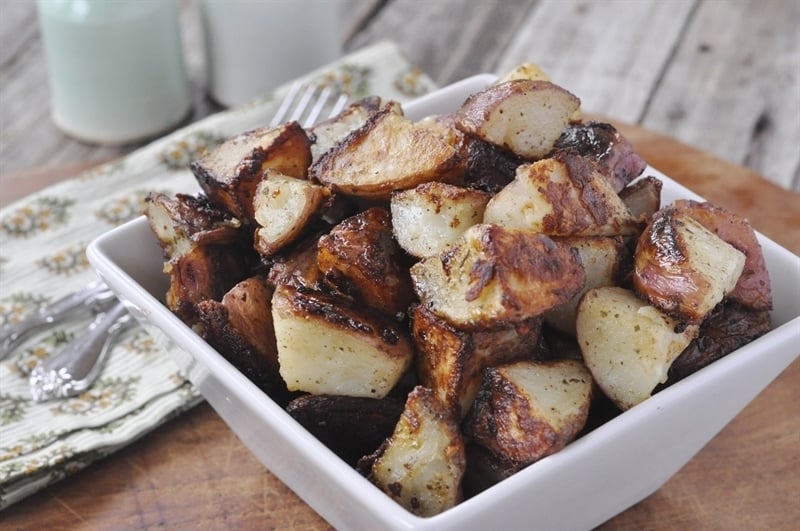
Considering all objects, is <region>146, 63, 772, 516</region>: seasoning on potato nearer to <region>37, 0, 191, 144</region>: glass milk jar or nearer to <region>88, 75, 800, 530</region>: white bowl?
<region>88, 75, 800, 530</region>: white bowl

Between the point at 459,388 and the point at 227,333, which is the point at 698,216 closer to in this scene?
the point at 459,388

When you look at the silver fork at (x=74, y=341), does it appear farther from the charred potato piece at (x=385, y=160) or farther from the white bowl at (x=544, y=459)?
the charred potato piece at (x=385, y=160)

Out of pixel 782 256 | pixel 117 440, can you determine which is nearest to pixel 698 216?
pixel 782 256

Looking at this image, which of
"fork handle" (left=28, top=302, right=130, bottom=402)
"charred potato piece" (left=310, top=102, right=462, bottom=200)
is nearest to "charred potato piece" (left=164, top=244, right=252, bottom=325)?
"charred potato piece" (left=310, top=102, right=462, bottom=200)

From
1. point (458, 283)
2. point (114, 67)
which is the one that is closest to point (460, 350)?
point (458, 283)

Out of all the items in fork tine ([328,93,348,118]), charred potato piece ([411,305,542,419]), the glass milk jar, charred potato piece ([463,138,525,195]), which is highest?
charred potato piece ([463,138,525,195])

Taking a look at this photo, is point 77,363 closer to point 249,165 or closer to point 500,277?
point 249,165
